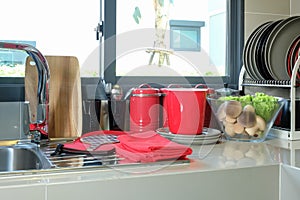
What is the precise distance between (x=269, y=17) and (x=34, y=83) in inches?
46.9

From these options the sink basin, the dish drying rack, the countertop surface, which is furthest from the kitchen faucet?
the dish drying rack

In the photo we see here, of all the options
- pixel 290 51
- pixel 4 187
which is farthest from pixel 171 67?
pixel 4 187

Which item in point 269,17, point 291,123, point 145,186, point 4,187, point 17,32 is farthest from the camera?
point 269,17

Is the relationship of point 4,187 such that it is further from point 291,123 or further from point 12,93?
point 291,123

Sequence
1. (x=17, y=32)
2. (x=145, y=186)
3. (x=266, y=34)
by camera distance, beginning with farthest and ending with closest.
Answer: (x=266, y=34)
(x=17, y=32)
(x=145, y=186)

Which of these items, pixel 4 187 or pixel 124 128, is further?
pixel 124 128

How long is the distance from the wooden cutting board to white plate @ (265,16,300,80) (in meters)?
0.83

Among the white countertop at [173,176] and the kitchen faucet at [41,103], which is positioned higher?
the kitchen faucet at [41,103]

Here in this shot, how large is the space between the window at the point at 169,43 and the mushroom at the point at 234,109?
43 cm

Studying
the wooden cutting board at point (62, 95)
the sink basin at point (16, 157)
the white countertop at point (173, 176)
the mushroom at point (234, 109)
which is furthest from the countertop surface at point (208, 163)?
the wooden cutting board at point (62, 95)

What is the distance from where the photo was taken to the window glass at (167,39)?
1.78 meters

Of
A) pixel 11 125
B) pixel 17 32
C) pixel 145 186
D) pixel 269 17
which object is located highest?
pixel 269 17

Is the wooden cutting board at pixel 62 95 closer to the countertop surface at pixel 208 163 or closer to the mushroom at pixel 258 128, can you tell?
the countertop surface at pixel 208 163

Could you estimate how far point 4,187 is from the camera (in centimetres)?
85
